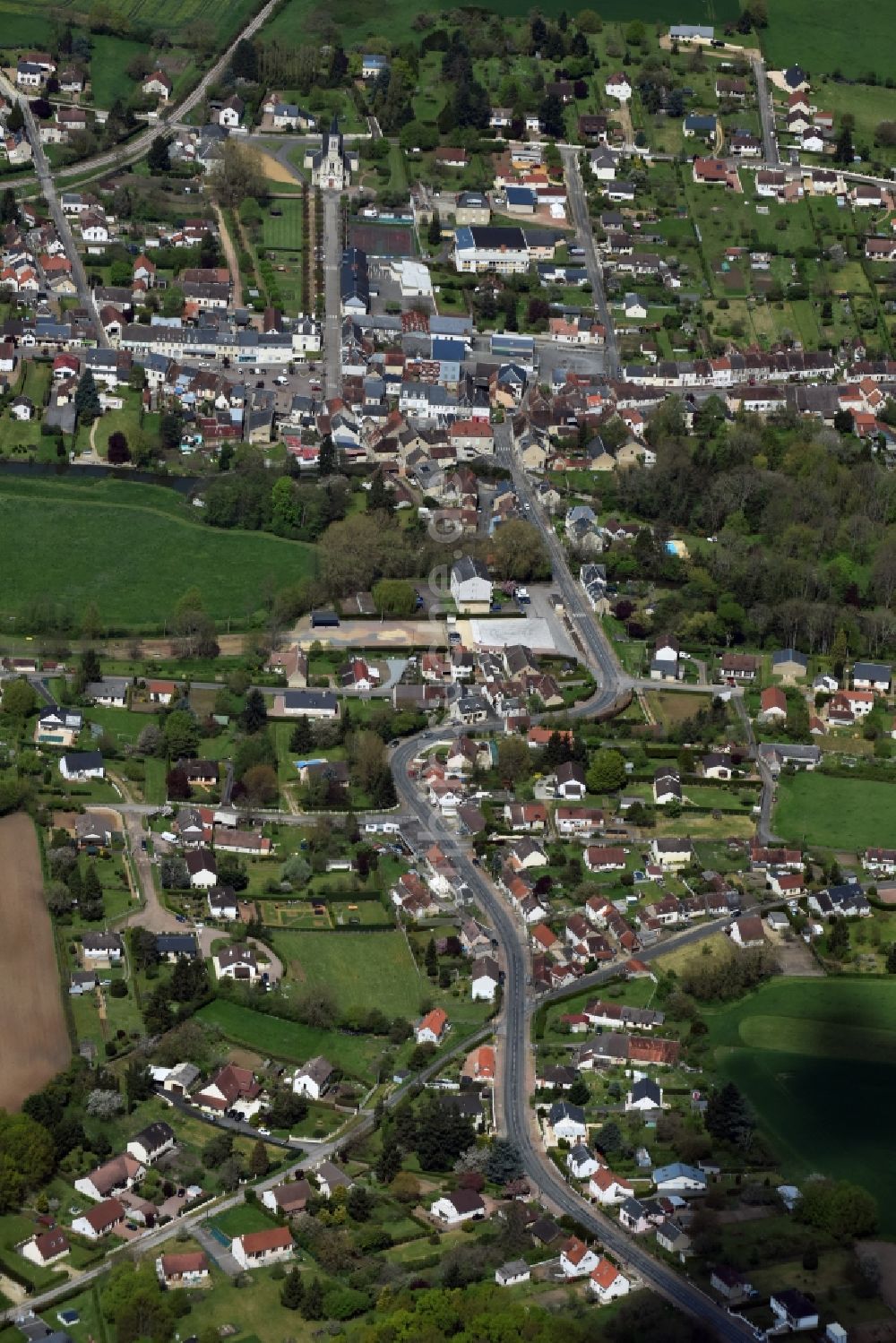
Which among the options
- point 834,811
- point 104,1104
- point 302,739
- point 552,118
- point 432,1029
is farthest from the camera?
point 552,118

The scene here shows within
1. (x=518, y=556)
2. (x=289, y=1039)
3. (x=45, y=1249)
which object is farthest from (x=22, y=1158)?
(x=518, y=556)

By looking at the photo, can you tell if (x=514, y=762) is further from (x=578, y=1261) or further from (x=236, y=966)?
(x=578, y=1261)

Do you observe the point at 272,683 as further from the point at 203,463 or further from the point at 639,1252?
the point at 639,1252

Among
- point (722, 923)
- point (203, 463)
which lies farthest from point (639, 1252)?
point (203, 463)

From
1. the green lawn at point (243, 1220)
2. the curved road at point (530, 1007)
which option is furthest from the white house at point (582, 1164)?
the green lawn at point (243, 1220)

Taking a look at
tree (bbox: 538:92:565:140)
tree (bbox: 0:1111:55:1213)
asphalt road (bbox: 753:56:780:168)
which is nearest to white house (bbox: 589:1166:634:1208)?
tree (bbox: 0:1111:55:1213)

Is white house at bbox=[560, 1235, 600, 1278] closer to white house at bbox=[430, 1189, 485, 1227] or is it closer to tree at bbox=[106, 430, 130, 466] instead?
white house at bbox=[430, 1189, 485, 1227]
